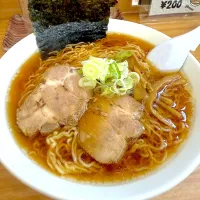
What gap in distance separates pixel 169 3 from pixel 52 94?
1.12 m

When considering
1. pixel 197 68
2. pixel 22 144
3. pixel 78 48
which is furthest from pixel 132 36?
pixel 22 144

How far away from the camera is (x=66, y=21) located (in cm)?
166

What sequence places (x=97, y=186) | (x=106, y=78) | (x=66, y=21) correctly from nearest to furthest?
1. (x=97, y=186)
2. (x=106, y=78)
3. (x=66, y=21)

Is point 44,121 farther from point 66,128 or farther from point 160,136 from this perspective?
point 160,136

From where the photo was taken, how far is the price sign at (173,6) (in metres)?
2.01

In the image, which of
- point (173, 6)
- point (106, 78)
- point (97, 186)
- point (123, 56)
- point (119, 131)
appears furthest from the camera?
point (173, 6)

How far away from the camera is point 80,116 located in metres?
1.35

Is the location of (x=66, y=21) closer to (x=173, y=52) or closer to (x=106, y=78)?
(x=106, y=78)

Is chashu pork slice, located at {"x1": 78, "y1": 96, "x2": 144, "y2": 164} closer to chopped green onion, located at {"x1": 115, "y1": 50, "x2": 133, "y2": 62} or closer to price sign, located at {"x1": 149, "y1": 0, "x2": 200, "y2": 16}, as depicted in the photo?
chopped green onion, located at {"x1": 115, "y1": 50, "x2": 133, "y2": 62}

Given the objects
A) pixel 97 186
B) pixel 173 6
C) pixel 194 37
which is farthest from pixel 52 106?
pixel 173 6

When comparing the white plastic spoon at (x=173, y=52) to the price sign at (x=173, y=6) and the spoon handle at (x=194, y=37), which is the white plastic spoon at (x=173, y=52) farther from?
the price sign at (x=173, y=6)

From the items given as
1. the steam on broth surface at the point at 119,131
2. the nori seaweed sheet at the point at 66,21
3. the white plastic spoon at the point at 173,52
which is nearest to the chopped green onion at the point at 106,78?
the steam on broth surface at the point at 119,131

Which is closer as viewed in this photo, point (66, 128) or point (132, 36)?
point (66, 128)

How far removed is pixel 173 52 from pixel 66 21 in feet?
1.93
